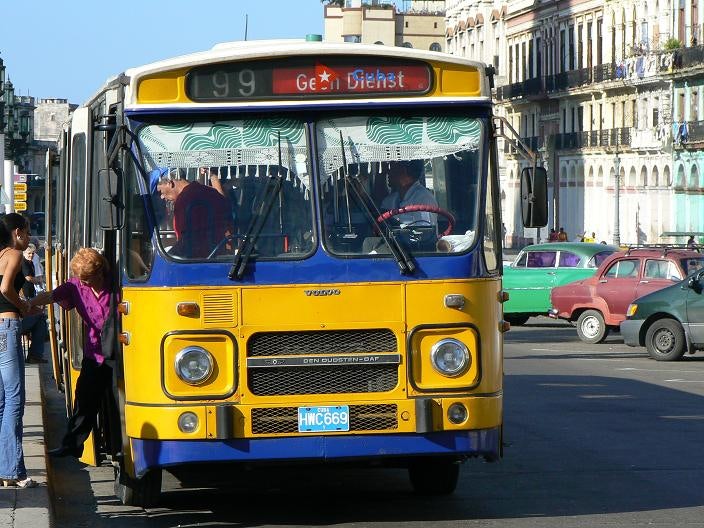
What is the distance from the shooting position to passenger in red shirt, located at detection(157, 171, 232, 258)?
10633 mm

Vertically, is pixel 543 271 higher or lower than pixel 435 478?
higher

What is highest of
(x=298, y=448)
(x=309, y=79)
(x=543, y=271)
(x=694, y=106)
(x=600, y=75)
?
(x=600, y=75)

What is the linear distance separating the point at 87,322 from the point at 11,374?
1.91ft

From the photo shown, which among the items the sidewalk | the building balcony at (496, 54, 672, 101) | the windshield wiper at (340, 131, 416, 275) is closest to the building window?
the building balcony at (496, 54, 672, 101)

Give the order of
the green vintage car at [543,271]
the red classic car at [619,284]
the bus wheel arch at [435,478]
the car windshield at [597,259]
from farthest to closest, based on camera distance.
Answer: the car windshield at [597,259]
the green vintage car at [543,271]
the red classic car at [619,284]
the bus wheel arch at [435,478]

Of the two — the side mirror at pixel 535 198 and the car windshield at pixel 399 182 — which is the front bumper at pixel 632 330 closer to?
the side mirror at pixel 535 198

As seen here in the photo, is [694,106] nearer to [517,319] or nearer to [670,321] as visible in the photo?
[517,319]

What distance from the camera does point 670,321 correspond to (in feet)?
92.3

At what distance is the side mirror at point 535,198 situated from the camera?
11141 mm

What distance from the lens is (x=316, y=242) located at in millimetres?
10664

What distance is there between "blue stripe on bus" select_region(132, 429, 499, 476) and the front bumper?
1808 cm

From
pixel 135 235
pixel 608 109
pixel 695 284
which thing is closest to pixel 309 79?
pixel 135 235

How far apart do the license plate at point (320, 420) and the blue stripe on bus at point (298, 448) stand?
0.17 ft

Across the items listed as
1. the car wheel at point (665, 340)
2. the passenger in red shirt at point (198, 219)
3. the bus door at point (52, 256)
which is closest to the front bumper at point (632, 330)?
the car wheel at point (665, 340)
